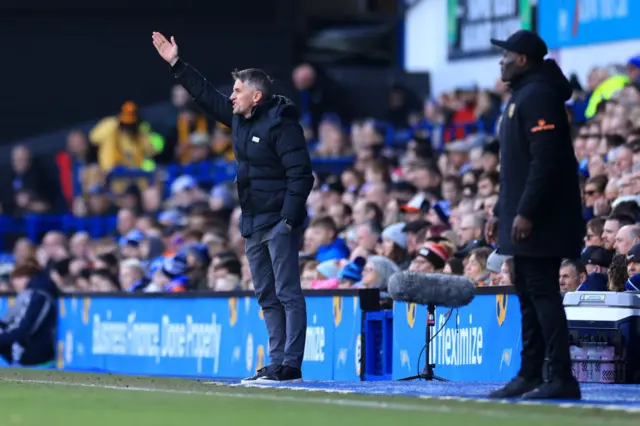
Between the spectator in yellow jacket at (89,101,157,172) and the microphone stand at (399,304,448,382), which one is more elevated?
the spectator in yellow jacket at (89,101,157,172)

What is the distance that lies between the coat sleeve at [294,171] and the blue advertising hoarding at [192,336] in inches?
103

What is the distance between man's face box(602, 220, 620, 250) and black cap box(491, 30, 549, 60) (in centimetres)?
393

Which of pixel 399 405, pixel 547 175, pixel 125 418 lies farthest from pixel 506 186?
pixel 125 418

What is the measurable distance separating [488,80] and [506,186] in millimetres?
16617

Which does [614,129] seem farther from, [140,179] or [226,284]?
[140,179]

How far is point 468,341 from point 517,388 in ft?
10.3

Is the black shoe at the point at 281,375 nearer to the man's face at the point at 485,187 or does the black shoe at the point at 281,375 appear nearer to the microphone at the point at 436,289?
the microphone at the point at 436,289

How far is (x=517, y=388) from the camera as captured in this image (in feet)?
29.7

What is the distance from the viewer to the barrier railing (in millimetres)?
12070

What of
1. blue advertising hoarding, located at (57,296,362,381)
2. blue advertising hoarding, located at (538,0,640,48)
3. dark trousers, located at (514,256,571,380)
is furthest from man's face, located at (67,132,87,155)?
dark trousers, located at (514,256,571,380)

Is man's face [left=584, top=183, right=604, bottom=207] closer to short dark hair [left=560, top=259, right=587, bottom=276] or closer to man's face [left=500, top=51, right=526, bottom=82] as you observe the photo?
short dark hair [left=560, top=259, right=587, bottom=276]

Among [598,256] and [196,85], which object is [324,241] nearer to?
[598,256]

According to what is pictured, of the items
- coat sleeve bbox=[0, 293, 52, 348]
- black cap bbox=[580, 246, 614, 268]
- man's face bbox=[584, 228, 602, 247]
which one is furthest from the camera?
coat sleeve bbox=[0, 293, 52, 348]

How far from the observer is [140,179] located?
2597cm
